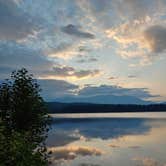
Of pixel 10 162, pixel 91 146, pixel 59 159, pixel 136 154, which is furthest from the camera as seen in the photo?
pixel 91 146

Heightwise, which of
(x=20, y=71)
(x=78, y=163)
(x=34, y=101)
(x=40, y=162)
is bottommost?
(x=78, y=163)

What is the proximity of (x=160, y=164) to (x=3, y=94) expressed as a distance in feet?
99.2

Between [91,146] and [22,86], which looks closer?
[22,86]

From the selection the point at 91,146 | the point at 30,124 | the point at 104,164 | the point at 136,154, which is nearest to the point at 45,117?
the point at 30,124

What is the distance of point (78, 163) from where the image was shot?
5216cm

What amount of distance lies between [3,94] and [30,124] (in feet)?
11.1

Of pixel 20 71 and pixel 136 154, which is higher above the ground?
pixel 20 71

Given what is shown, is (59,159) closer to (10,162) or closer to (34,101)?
(34,101)

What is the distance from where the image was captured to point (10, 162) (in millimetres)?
16594

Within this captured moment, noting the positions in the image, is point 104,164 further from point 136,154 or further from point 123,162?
point 136,154

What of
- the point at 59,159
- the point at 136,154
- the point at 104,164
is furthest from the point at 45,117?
the point at 136,154

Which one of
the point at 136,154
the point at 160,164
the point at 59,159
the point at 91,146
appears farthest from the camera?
the point at 91,146

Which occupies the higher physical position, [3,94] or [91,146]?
[3,94]

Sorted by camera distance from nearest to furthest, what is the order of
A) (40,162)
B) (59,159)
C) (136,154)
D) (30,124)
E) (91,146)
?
(40,162), (30,124), (59,159), (136,154), (91,146)
